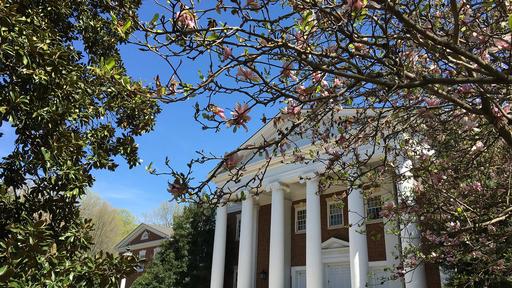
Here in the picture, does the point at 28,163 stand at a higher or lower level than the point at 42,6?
lower

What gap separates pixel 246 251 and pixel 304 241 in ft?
10.2

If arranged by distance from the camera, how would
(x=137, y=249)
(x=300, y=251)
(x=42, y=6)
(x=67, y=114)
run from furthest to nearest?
(x=137, y=249) < (x=300, y=251) < (x=42, y=6) < (x=67, y=114)

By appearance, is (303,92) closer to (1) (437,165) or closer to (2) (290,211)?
(1) (437,165)

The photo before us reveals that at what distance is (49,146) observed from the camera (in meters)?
4.38

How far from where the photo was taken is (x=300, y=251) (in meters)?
21.4

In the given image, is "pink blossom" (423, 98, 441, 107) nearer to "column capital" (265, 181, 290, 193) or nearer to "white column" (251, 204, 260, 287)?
"column capital" (265, 181, 290, 193)

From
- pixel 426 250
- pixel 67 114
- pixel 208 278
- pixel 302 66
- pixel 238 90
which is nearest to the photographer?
pixel 238 90

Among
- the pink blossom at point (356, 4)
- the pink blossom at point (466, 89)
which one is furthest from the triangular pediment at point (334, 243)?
the pink blossom at point (356, 4)

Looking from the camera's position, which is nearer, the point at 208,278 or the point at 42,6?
the point at 42,6

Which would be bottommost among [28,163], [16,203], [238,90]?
[16,203]

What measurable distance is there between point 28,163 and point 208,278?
66.9 feet

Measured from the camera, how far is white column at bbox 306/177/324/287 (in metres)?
16.8

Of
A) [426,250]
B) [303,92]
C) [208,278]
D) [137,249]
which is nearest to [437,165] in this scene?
[426,250]

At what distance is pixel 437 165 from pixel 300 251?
15878 millimetres
